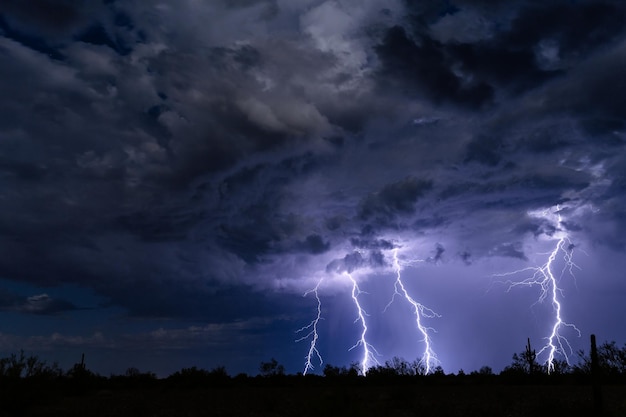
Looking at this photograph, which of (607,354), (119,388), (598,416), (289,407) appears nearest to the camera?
(598,416)

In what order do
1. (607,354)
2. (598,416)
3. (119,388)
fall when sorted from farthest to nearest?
(607,354), (119,388), (598,416)

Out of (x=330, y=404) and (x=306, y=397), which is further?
(x=306, y=397)

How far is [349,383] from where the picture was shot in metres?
38.6

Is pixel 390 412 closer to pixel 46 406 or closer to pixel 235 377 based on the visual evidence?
pixel 46 406

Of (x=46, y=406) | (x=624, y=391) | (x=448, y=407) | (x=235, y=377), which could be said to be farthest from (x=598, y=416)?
(x=235, y=377)

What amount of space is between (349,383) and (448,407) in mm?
18017

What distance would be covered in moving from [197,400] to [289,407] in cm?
671

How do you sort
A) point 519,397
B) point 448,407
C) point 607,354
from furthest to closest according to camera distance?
point 607,354
point 519,397
point 448,407

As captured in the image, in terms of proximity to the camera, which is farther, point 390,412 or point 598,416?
point 390,412

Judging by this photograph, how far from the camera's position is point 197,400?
1089 inches

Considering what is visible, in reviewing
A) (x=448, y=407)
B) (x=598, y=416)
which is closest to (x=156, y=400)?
(x=448, y=407)

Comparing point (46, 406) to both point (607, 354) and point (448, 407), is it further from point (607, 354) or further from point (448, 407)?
point (607, 354)

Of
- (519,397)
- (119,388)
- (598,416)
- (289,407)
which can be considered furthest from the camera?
(119,388)

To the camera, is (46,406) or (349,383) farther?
(349,383)
